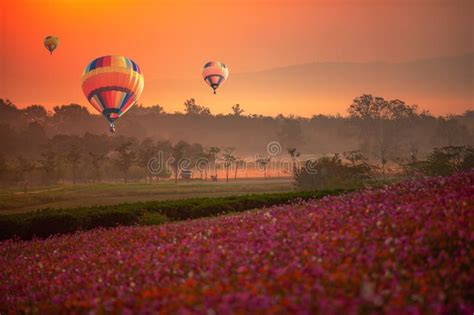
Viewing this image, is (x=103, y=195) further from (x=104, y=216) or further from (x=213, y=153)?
(x=213, y=153)

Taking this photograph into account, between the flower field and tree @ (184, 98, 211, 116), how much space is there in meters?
167

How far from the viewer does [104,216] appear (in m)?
23.7

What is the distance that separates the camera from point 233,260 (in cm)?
1002

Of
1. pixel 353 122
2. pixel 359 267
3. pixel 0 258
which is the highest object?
pixel 353 122

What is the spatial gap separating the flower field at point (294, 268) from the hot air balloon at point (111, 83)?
3849cm

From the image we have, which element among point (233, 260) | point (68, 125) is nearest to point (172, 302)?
point (233, 260)

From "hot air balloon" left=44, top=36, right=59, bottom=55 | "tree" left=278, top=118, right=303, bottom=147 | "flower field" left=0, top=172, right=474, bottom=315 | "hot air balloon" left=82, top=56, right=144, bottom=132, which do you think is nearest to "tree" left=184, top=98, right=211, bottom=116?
"tree" left=278, top=118, right=303, bottom=147

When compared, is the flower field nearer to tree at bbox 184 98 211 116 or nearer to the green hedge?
the green hedge

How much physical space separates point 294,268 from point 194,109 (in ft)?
574

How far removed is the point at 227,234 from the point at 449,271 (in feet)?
20.0

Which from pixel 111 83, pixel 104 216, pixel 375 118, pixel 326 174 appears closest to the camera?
pixel 104 216

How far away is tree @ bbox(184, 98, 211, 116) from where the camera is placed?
181500mm

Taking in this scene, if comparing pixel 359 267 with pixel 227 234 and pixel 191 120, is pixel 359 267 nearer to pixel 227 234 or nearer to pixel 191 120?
pixel 227 234

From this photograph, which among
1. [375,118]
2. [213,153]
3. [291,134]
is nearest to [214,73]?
[213,153]
